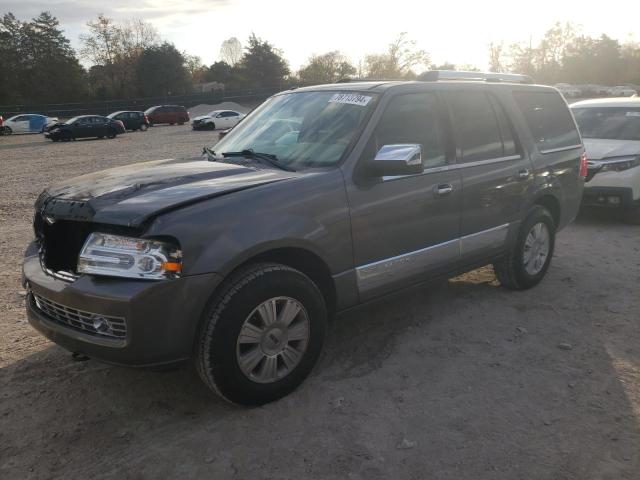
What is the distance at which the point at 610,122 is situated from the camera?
880 cm

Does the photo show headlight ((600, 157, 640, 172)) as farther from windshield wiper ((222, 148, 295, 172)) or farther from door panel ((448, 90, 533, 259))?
windshield wiper ((222, 148, 295, 172))

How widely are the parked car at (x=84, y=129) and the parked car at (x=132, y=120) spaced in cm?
431

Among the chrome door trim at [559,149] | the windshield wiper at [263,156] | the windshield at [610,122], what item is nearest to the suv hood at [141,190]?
the windshield wiper at [263,156]

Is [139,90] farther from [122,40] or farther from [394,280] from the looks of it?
[394,280]

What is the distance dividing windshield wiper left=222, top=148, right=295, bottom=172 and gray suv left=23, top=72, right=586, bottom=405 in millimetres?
22

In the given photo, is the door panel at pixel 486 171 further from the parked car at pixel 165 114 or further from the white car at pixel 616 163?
the parked car at pixel 165 114

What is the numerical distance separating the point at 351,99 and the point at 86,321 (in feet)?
7.64

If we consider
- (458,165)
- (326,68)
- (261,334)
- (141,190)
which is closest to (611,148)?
Answer: (458,165)

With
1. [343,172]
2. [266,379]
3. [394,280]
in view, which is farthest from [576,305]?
[266,379]

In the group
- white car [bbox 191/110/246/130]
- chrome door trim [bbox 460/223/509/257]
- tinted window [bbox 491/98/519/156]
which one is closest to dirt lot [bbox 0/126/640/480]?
chrome door trim [bbox 460/223/509/257]

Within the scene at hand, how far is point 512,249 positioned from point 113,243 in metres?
3.57

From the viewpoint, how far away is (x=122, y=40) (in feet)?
237

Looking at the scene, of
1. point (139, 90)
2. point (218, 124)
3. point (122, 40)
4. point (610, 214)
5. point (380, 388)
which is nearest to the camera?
point (380, 388)

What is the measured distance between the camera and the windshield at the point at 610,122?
8.51 meters
